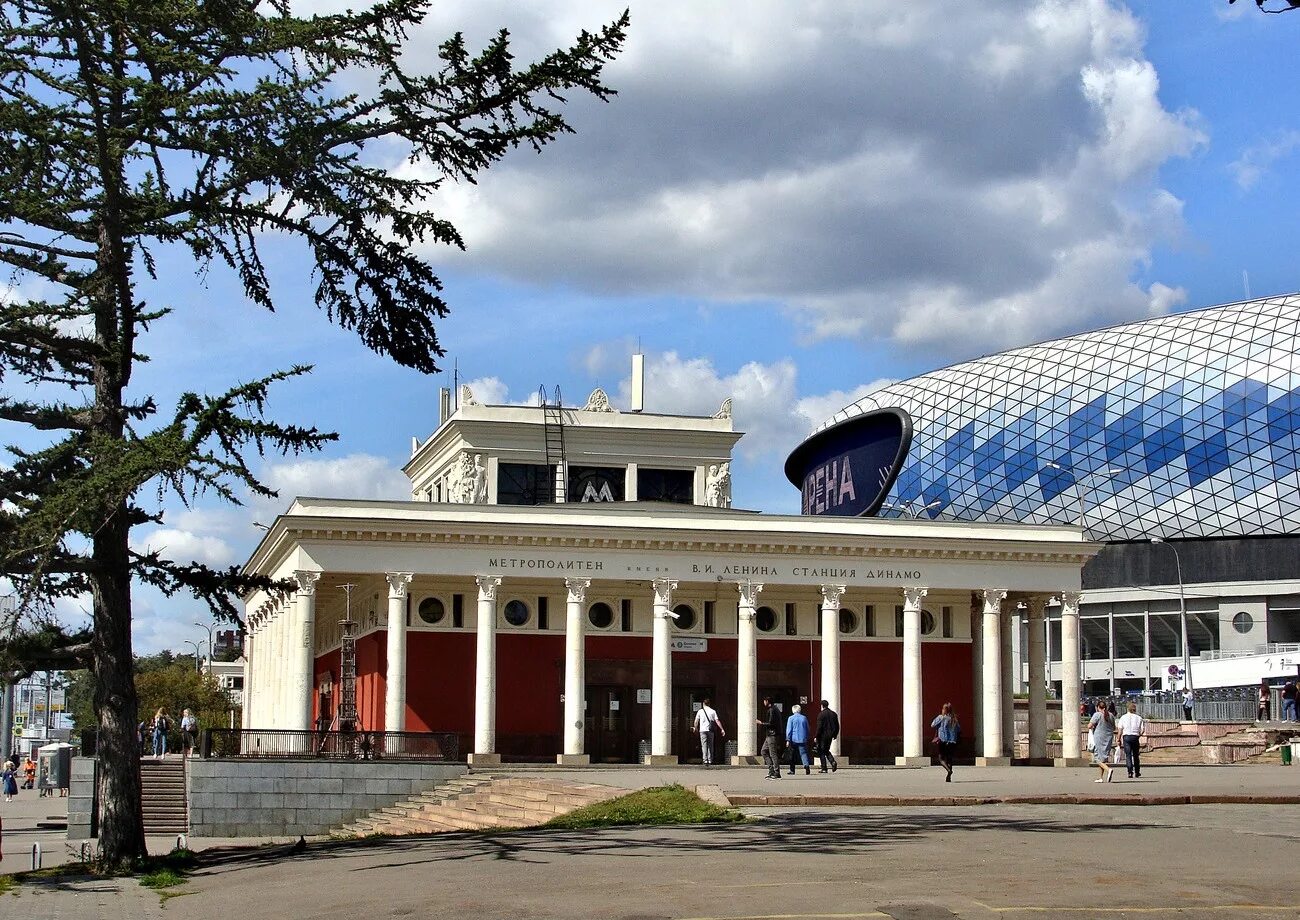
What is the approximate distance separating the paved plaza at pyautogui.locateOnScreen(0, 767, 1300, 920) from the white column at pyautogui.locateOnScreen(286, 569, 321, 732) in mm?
21807

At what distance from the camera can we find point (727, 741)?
51.6 meters

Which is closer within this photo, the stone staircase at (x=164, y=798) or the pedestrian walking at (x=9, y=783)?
the stone staircase at (x=164, y=798)

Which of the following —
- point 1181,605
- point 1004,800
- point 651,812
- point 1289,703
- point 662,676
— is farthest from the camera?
point 1181,605

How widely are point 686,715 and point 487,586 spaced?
8.15 metres

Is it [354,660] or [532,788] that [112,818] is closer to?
[532,788]

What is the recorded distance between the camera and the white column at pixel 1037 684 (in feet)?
181

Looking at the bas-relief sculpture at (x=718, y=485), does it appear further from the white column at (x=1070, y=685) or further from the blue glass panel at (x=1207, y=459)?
the blue glass panel at (x=1207, y=459)

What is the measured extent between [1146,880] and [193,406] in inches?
497

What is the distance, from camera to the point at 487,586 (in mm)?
50750

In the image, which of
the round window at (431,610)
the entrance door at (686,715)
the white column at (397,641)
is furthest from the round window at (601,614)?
the white column at (397,641)

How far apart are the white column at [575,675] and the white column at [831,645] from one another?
Answer: 7.29 metres

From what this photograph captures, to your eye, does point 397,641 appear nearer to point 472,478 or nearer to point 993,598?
point 472,478

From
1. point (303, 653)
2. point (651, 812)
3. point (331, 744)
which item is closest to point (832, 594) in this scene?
point (303, 653)

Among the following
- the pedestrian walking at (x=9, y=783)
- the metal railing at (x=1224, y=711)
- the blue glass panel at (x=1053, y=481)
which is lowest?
the pedestrian walking at (x=9, y=783)
